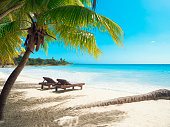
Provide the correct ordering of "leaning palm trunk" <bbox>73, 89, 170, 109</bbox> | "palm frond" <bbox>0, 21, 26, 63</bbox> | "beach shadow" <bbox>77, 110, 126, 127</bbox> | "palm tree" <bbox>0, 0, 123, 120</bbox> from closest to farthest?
"palm tree" <bbox>0, 0, 123, 120</bbox> < "beach shadow" <bbox>77, 110, 126, 127</bbox> < "palm frond" <bbox>0, 21, 26, 63</bbox> < "leaning palm trunk" <bbox>73, 89, 170, 109</bbox>

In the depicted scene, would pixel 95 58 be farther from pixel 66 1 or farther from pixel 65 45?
pixel 66 1

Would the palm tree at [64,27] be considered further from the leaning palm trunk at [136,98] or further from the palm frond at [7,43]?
the leaning palm trunk at [136,98]

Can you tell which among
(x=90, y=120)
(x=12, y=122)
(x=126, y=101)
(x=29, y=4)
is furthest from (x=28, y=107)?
(x=126, y=101)

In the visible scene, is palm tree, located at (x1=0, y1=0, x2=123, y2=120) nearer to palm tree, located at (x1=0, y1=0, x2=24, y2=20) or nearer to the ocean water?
palm tree, located at (x1=0, y1=0, x2=24, y2=20)

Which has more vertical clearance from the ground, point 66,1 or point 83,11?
point 66,1

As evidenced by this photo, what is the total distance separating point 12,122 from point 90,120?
1.63 m

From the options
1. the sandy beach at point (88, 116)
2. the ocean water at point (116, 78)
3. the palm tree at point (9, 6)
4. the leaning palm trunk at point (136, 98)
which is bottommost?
the ocean water at point (116, 78)

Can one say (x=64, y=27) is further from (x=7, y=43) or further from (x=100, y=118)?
(x=100, y=118)

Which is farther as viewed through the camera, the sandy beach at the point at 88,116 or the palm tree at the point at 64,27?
the sandy beach at the point at 88,116

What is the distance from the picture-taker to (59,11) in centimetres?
233

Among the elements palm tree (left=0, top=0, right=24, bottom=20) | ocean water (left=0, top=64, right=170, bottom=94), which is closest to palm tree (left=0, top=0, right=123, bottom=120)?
palm tree (left=0, top=0, right=24, bottom=20)

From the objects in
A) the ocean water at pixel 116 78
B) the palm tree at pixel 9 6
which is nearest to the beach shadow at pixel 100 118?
the palm tree at pixel 9 6

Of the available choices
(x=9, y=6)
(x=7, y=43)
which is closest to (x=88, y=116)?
(x=7, y=43)

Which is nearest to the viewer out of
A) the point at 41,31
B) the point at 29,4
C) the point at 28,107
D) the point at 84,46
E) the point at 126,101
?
the point at 29,4
